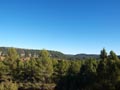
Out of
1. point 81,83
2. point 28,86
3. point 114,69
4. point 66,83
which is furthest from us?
point 28,86

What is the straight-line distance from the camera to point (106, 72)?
41.7 metres

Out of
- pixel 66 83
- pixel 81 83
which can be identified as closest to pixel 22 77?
pixel 66 83

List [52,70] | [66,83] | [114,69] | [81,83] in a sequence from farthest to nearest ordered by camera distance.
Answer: [52,70] → [66,83] → [81,83] → [114,69]

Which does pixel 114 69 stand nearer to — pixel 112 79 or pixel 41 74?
pixel 112 79

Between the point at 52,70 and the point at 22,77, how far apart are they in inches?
394

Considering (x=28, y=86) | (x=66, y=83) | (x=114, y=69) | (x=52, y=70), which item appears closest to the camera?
(x=114, y=69)

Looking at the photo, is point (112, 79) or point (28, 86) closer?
point (112, 79)

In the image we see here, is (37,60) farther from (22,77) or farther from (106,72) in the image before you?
(106,72)

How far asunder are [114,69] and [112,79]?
5.36 ft

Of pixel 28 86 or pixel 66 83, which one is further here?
pixel 28 86

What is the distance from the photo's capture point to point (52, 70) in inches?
3332

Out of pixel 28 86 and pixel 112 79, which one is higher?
pixel 112 79

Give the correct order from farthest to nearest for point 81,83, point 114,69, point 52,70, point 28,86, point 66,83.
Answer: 1. point 52,70
2. point 28,86
3. point 66,83
4. point 81,83
5. point 114,69

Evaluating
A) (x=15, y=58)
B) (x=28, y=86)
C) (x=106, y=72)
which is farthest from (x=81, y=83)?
(x=15, y=58)
